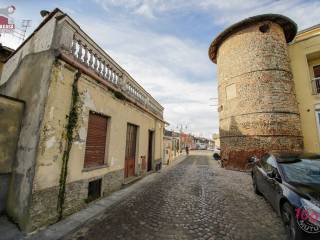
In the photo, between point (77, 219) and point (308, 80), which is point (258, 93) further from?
point (77, 219)

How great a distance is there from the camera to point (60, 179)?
13.7 ft

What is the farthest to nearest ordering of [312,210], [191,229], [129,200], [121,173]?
[121,173], [129,200], [191,229], [312,210]

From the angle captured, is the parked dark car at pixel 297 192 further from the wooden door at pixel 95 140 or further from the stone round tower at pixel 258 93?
the stone round tower at pixel 258 93

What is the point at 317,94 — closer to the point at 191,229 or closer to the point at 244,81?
the point at 244,81

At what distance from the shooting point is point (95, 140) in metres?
5.80

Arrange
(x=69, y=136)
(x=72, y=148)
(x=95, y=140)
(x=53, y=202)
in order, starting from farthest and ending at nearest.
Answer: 1. (x=95, y=140)
2. (x=72, y=148)
3. (x=69, y=136)
4. (x=53, y=202)

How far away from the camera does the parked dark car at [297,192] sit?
2.69 metres

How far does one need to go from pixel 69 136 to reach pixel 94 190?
2.16 m

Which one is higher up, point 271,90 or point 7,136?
point 271,90

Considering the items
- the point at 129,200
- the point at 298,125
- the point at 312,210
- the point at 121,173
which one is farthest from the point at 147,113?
the point at 298,125

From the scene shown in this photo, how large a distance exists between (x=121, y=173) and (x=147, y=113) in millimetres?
Result: 4279

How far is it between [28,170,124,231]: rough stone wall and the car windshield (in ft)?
16.9

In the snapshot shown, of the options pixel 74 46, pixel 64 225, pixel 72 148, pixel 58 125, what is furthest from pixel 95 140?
pixel 74 46

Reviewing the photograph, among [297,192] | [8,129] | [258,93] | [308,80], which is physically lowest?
[297,192]
